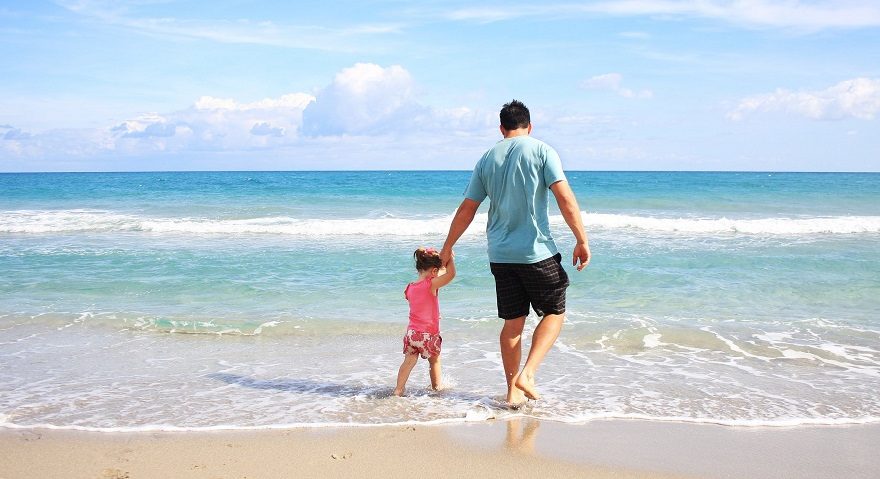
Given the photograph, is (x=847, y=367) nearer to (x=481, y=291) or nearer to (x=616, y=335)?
(x=616, y=335)

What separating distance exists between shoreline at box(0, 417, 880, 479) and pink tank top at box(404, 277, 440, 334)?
0.83 m

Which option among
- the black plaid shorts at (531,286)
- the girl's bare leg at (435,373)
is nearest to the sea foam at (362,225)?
the girl's bare leg at (435,373)

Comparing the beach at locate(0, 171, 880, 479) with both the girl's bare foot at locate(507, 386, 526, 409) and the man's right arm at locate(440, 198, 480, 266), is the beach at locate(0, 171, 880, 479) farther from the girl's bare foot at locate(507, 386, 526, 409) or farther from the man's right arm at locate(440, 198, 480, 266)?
the man's right arm at locate(440, 198, 480, 266)

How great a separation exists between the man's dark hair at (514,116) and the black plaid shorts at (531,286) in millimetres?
851

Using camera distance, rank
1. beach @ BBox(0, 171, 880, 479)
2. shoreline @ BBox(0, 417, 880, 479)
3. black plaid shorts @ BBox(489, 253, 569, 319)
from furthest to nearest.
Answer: black plaid shorts @ BBox(489, 253, 569, 319) < beach @ BBox(0, 171, 880, 479) < shoreline @ BBox(0, 417, 880, 479)

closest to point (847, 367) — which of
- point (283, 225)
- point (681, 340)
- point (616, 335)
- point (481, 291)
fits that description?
point (681, 340)

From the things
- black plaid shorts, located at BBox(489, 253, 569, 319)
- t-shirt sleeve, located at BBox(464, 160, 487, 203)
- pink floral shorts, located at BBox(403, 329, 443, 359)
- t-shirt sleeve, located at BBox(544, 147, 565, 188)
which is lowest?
pink floral shorts, located at BBox(403, 329, 443, 359)

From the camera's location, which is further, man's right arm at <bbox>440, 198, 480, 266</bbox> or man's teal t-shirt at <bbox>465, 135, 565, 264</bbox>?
man's right arm at <bbox>440, 198, 480, 266</bbox>

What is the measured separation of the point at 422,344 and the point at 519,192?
140 cm

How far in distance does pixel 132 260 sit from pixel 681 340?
8.90 metres

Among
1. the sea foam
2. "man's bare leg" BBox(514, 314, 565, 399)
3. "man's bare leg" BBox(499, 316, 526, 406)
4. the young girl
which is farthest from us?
the sea foam

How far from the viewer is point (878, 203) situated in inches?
1097

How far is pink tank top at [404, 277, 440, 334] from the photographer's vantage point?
5.05m

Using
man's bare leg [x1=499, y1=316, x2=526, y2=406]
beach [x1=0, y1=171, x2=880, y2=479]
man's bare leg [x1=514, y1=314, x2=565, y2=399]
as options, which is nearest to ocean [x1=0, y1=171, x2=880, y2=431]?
beach [x1=0, y1=171, x2=880, y2=479]
